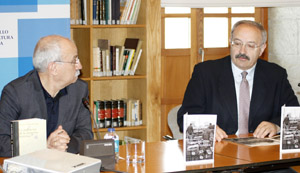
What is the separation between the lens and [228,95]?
332 cm

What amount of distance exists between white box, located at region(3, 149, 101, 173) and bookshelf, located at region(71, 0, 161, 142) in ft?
Result: 7.99

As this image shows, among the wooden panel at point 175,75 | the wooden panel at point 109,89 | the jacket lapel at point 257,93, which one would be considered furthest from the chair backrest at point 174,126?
the wooden panel at point 175,75

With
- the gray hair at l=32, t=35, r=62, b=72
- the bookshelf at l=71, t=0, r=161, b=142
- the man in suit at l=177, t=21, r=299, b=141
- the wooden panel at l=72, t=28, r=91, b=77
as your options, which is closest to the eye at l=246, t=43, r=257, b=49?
the man in suit at l=177, t=21, r=299, b=141

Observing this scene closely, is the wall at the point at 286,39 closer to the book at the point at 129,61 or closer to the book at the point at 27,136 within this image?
the book at the point at 129,61

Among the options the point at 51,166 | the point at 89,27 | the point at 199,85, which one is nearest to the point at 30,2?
the point at 89,27

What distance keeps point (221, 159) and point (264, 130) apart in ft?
2.05

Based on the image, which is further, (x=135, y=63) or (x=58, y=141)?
(x=135, y=63)

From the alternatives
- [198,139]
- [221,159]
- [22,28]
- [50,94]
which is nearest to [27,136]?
[50,94]

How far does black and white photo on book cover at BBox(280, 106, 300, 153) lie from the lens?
2.72 meters

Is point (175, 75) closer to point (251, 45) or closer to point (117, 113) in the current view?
point (117, 113)

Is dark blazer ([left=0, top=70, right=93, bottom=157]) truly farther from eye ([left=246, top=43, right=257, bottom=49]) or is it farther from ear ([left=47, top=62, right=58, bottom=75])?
eye ([left=246, top=43, right=257, bottom=49])

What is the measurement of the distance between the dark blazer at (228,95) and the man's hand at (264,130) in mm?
173

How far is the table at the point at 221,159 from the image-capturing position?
2398 millimetres

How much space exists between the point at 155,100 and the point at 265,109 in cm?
151
